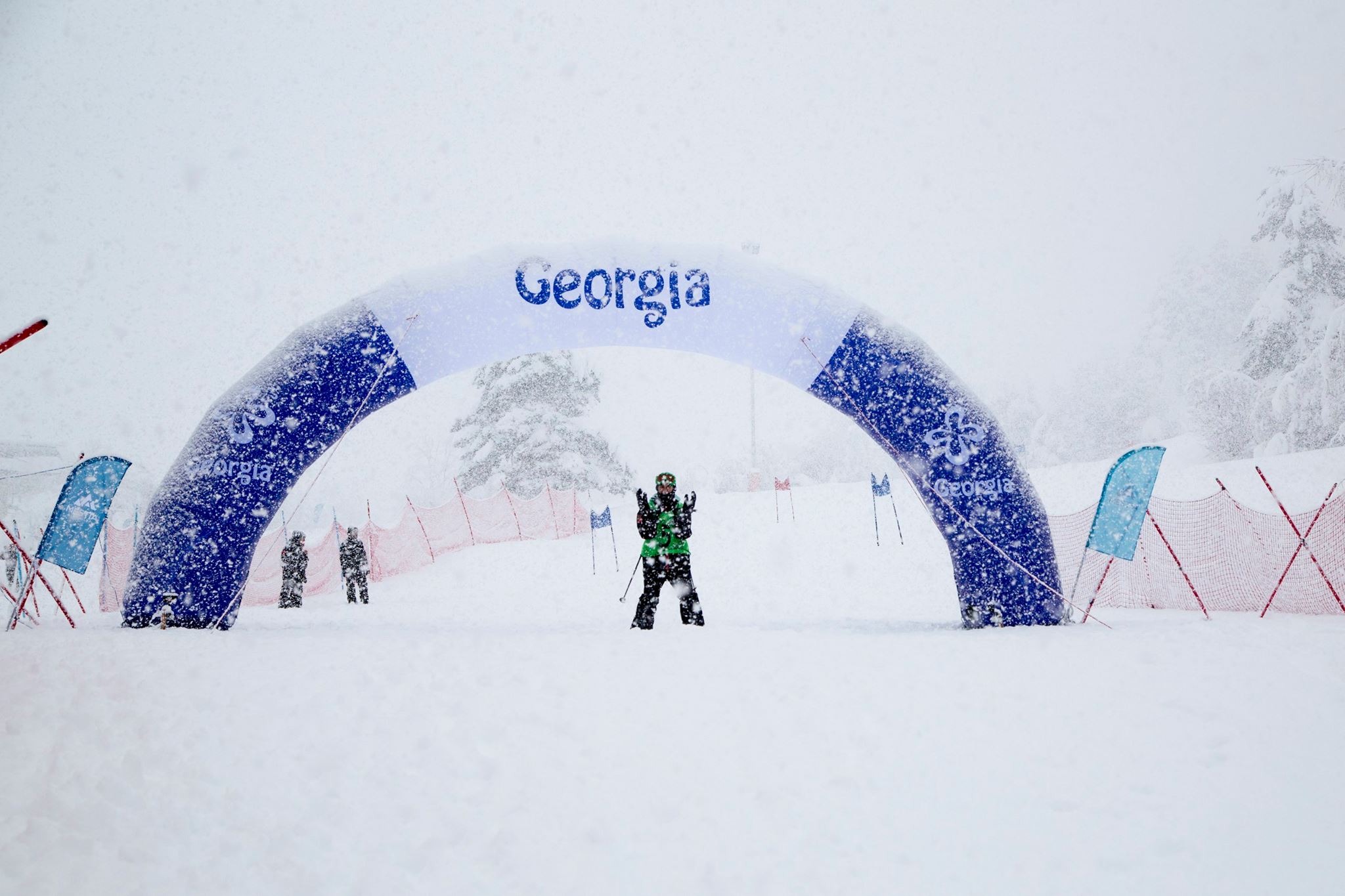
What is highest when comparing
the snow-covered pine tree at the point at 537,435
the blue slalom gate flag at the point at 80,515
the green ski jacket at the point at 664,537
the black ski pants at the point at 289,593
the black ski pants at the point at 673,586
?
the snow-covered pine tree at the point at 537,435

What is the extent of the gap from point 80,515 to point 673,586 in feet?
19.5

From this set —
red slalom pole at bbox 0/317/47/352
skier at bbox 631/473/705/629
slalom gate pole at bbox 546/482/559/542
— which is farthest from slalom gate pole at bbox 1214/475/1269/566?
slalom gate pole at bbox 546/482/559/542

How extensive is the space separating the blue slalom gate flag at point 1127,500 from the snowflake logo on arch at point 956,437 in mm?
1233

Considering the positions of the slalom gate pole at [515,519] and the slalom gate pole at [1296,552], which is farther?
the slalom gate pole at [515,519]

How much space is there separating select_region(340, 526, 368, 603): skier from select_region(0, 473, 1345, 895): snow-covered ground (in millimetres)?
6651

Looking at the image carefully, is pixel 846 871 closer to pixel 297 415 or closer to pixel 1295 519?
pixel 297 415

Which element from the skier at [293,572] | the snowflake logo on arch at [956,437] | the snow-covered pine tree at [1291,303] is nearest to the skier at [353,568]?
the skier at [293,572]

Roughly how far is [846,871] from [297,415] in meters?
Result: 6.17

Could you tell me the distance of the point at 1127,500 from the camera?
680 centimetres

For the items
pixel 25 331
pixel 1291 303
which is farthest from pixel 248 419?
pixel 1291 303

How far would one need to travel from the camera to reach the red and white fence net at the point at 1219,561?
724 centimetres

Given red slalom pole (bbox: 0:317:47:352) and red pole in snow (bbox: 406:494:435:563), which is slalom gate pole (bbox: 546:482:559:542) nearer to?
red pole in snow (bbox: 406:494:435:563)

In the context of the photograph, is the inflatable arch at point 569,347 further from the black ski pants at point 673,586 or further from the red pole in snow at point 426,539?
the red pole in snow at point 426,539

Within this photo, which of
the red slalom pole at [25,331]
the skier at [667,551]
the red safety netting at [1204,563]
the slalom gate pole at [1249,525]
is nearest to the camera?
the red slalom pole at [25,331]
